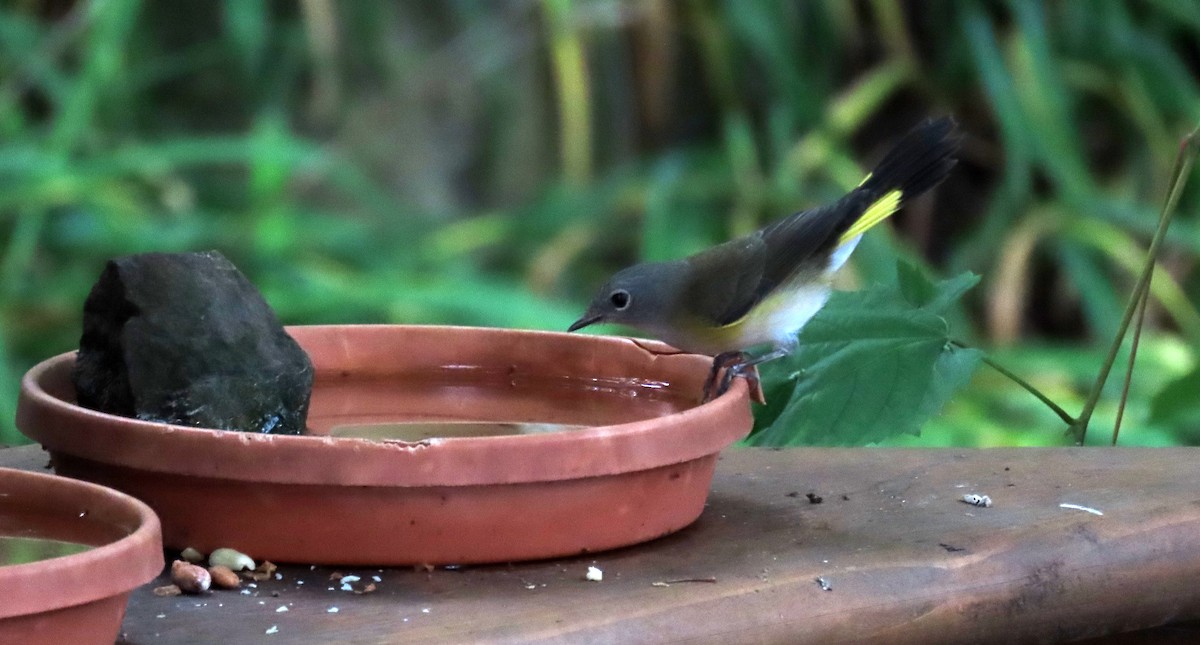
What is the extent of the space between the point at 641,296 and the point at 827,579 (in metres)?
0.72

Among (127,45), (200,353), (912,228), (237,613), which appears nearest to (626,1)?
(912,228)

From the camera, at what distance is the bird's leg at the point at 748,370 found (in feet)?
4.55

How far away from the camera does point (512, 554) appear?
3.63ft

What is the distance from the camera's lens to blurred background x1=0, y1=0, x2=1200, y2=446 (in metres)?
3.29

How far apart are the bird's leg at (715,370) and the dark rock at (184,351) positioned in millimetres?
384

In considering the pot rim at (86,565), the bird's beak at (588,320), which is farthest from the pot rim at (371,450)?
the bird's beak at (588,320)

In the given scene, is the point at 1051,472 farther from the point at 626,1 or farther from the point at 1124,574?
the point at 626,1

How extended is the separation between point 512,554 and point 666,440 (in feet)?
0.48

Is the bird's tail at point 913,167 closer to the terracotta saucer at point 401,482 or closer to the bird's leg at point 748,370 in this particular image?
the bird's leg at point 748,370

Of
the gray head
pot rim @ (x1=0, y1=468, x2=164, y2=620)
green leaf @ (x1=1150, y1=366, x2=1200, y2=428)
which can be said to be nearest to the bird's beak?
the gray head

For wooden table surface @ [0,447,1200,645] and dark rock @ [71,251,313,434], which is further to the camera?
dark rock @ [71,251,313,434]

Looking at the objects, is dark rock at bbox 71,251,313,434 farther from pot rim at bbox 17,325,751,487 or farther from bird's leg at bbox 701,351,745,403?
bird's leg at bbox 701,351,745,403

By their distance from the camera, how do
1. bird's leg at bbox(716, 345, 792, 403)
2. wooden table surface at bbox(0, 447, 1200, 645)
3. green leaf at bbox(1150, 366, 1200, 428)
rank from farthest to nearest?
green leaf at bbox(1150, 366, 1200, 428)
bird's leg at bbox(716, 345, 792, 403)
wooden table surface at bbox(0, 447, 1200, 645)

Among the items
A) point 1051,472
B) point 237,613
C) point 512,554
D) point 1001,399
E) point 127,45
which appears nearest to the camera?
point 237,613
